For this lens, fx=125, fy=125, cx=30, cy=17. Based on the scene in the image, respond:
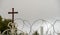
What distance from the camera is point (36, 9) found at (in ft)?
5.42

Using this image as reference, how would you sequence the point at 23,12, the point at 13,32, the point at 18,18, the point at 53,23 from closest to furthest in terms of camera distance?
the point at 13,32 → the point at 53,23 → the point at 18,18 → the point at 23,12

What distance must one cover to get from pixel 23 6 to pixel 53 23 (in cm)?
52

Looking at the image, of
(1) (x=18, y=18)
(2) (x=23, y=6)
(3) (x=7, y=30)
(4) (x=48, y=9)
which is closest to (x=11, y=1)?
(2) (x=23, y=6)

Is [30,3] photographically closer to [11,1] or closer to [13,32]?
[11,1]

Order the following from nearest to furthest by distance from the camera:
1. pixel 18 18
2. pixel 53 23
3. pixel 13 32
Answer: pixel 13 32, pixel 53 23, pixel 18 18

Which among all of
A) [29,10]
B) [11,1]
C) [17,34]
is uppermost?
[11,1]

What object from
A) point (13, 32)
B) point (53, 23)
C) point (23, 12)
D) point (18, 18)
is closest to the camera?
point (13, 32)

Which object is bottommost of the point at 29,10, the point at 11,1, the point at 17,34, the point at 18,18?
the point at 17,34

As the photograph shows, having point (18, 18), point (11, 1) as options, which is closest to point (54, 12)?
point (18, 18)

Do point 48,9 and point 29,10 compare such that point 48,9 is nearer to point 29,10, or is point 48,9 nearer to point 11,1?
point 29,10

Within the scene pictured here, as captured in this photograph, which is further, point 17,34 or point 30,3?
point 30,3

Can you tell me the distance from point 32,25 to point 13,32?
1.14ft

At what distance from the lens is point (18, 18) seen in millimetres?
1557

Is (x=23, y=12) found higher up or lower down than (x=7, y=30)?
higher up
